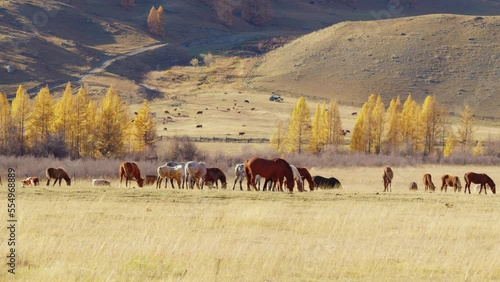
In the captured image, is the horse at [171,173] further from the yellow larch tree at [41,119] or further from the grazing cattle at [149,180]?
Answer: the yellow larch tree at [41,119]

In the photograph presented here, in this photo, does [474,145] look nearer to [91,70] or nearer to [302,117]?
[302,117]

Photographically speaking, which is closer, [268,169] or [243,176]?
[268,169]

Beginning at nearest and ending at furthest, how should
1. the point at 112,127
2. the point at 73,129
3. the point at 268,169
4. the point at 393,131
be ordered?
the point at 268,169 → the point at 112,127 → the point at 73,129 → the point at 393,131

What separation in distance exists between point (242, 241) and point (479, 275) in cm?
584

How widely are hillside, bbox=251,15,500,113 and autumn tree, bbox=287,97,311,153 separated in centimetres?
6216

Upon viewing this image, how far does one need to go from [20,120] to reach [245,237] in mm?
72428

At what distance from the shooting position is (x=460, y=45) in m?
189

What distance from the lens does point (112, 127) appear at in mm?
84812

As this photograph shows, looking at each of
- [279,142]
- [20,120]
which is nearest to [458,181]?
[279,142]

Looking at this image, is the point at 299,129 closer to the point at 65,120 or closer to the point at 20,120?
the point at 65,120

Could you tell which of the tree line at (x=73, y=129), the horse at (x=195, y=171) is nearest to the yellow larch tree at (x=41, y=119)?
the tree line at (x=73, y=129)

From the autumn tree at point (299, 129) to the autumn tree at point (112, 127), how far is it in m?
21.1

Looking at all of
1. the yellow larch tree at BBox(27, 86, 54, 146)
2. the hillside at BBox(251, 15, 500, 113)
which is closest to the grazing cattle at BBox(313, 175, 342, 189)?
the yellow larch tree at BBox(27, 86, 54, 146)

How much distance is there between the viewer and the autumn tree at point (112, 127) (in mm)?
83625
